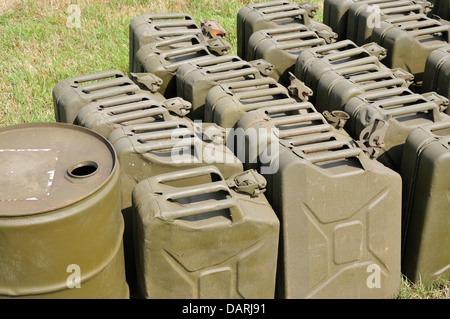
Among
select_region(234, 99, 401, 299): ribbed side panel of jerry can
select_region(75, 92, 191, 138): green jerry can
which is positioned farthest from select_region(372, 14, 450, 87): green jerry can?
select_region(75, 92, 191, 138): green jerry can

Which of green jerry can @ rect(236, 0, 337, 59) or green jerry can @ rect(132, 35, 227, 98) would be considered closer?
green jerry can @ rect(132, 35, 227, 98)

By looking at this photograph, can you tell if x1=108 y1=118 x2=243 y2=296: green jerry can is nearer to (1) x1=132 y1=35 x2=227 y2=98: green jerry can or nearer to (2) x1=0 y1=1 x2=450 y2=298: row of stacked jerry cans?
(2) x1=0 y1=1 x2=450 y2=298: row of stacked jerry cans

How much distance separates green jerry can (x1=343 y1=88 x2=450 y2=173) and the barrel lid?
1794 millimetres

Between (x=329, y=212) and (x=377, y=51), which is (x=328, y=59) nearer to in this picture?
(x=377, y=51)

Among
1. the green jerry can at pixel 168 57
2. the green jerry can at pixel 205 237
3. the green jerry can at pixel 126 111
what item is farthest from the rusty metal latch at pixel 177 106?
the green jerry can at pixel 205 237

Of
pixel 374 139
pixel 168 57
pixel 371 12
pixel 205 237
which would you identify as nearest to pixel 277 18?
pixel 371 12

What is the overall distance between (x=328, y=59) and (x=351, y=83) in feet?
1.69

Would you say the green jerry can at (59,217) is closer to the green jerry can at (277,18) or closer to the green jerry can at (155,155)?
the green jerry can at (155,155)

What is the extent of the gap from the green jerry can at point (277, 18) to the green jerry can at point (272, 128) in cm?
181

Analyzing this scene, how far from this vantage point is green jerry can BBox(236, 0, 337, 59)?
20.5 ft

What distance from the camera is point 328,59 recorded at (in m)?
5.30

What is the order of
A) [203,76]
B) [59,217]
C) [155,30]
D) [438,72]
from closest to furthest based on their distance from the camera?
[59,217] < [203,76] < [438,72] < [155,30]

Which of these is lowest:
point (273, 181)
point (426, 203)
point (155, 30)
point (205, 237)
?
point (426, 203)
